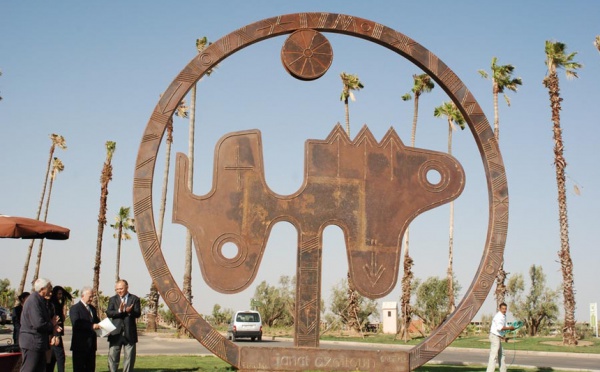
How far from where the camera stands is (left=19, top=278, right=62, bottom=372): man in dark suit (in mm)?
7840

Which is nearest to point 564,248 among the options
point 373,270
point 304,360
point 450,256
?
point 450,256

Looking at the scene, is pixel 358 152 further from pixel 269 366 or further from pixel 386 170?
pixel 269 366

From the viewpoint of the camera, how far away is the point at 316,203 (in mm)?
10898

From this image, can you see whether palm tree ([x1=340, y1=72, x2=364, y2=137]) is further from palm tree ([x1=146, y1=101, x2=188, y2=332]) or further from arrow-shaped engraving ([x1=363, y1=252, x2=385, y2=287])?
arrow-shaped engraving ([x1=363, y1=252, x2=385, y2=287])

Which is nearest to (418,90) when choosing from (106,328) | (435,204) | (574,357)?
(574,357)

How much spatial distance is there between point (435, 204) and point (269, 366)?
3936 millimetres

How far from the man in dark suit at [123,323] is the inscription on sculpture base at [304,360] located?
5.72ft

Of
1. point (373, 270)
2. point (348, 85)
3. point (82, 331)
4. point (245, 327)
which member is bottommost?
point (245, 327)

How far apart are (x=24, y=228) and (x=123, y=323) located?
3.04 meters

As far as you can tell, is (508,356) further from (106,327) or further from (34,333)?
(34,333)

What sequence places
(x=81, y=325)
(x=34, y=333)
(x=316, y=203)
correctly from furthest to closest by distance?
1. (x=316, y=203)
2. (x=81, y=325)
3. (x=34, y=333)

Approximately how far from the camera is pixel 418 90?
28859 millimetres

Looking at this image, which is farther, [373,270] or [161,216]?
[161,216]

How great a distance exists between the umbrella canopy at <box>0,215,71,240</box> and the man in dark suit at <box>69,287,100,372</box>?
2611 millimetres
